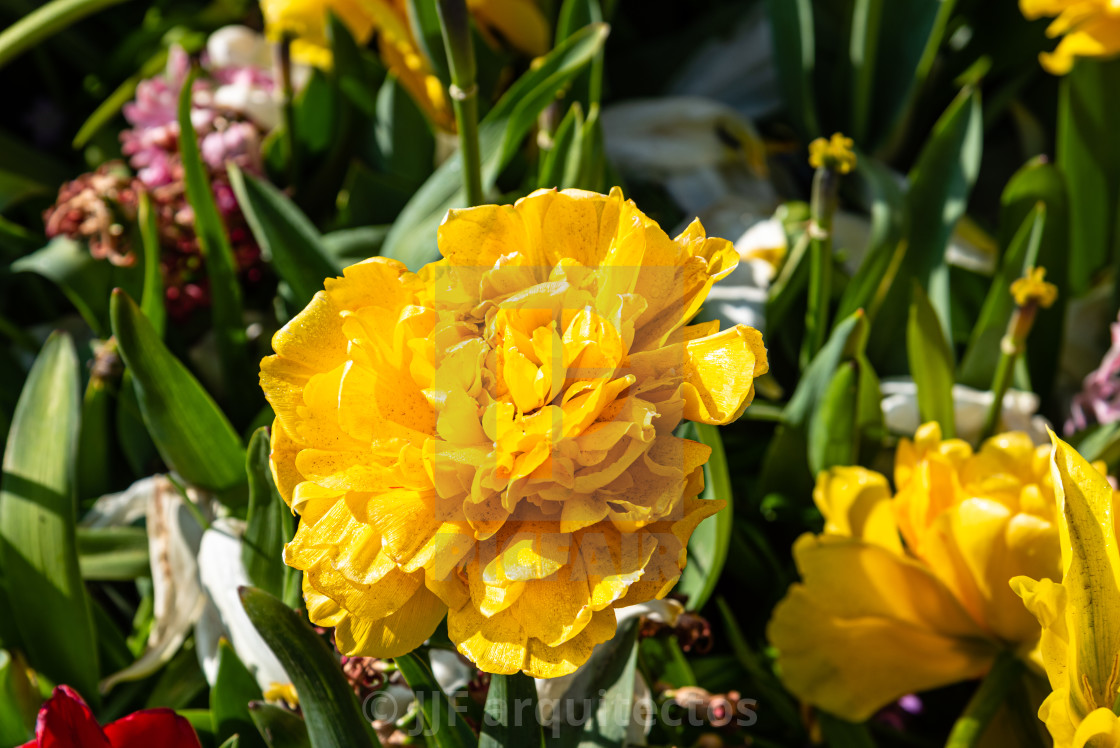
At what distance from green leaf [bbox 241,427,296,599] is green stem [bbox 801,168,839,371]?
0.33m

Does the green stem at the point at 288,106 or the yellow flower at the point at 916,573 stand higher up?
the green stem at the point at 288,106

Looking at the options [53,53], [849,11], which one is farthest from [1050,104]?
[53,53]

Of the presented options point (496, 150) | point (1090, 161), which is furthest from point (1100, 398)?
point (496, 150)

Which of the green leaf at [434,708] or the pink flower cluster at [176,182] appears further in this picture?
the pink flower cluster at [176,182]

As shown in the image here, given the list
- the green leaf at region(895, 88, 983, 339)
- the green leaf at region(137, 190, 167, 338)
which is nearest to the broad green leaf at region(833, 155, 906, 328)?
the green leaf at region(895, 88, 983, 339)

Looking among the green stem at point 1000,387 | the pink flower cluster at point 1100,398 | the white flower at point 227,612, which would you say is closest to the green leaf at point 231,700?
the white flower at point 227,612

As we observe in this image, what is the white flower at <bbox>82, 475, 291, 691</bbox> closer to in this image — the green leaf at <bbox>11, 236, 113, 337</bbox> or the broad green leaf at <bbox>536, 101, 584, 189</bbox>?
the green leaf at <bbox>11, 236, 113, 337</bbox>

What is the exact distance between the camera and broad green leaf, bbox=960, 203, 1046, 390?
1.97ft

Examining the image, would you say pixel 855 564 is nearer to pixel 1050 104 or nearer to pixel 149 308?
pixel 149 308

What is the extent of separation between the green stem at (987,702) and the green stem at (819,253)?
0.21 m

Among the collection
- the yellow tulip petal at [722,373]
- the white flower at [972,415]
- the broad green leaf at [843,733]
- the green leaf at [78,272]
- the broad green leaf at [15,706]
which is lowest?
the broad green leaf at [843,733]

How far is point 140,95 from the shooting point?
74 cm

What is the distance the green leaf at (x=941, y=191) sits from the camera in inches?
25.7

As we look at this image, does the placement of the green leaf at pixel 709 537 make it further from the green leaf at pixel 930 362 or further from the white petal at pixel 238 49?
the white petal at pixel 238 49
